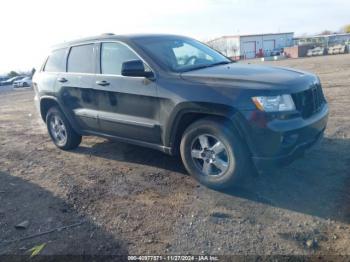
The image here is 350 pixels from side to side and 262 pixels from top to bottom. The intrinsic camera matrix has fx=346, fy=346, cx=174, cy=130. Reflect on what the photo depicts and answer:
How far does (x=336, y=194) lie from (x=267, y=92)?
141 centimetres

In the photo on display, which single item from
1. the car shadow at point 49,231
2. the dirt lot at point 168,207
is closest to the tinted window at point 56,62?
the dirt lot at point 168,207

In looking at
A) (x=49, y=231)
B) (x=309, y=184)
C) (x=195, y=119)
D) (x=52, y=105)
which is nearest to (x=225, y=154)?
(x=195, y=119)

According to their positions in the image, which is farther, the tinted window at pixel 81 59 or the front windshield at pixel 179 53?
the tinted window at pixel 81 59

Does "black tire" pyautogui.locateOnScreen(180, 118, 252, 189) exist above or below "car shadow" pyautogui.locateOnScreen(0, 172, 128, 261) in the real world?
above

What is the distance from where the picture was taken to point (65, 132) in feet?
20.5

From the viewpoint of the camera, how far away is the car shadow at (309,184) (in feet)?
12.1

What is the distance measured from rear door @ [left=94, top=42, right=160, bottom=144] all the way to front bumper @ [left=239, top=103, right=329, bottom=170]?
1332 mm

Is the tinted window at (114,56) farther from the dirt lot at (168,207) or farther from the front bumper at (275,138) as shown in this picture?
the front bumper at (275,138)

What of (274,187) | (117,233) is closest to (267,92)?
(274,187)

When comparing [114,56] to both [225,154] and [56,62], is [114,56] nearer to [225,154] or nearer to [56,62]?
[56,62]

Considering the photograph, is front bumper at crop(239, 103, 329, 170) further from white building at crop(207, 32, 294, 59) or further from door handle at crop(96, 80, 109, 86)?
white building at crop(207, 32, 294, 59)

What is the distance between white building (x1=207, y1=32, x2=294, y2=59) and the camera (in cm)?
6812

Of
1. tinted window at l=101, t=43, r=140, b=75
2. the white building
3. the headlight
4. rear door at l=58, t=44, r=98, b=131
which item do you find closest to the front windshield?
tinted window at l=101, t=43, r=140, b=75

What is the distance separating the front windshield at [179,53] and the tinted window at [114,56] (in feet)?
0.70
